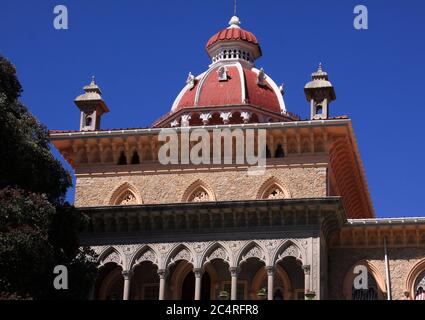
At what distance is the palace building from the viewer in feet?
112

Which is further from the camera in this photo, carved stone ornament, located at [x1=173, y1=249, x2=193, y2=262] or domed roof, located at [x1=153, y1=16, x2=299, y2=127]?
domed roof, located at [x1=153, y1=16, x2=299, y2=127]

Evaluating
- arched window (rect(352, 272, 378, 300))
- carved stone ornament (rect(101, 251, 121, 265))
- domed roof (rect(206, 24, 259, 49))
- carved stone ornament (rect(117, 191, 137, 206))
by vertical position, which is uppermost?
domed roof (rect(206, 24, 259, 49))

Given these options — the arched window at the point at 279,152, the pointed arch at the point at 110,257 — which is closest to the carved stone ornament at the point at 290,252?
the arched window at the point at 279,152

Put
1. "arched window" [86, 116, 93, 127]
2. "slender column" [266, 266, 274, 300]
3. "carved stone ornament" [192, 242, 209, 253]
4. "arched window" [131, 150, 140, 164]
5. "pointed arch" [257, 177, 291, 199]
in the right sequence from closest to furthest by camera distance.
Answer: "slender column" [266, 266, 274, 300], "carved stone ornament" [192, 242, 209, 253], "pointed arch" [257, 177, 291, 199], "arched window" [131, 150, 140, 164], "arched window" [86, 116, 93, 127]

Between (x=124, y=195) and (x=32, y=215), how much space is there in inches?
364

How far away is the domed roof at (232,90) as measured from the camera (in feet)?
156

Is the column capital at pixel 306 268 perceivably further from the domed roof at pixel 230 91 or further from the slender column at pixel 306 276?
the domed roof at pixel 230 91

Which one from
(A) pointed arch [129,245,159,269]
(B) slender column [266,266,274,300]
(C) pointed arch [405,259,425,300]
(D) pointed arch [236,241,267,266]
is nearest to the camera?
(B) slender column [266,266,274,300]

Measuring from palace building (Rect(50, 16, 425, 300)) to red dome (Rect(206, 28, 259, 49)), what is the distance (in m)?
12.4

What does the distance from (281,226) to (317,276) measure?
2.34 meters

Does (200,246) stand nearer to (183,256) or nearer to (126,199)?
(183,256)

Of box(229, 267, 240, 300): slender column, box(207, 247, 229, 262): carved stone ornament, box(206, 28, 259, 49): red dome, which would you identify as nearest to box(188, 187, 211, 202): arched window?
box(207, 247, 229, 262): carved stone ornament

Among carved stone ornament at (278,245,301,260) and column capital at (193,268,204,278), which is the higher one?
carved stone ornament at (278,245,301,260)

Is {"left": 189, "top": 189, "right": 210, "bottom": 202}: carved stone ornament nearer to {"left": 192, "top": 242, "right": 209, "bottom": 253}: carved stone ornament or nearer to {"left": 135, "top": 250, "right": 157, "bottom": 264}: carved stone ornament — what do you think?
{"left": 192, "top": 242, "right": 209, "bottom": 253}: carved stone ornament
